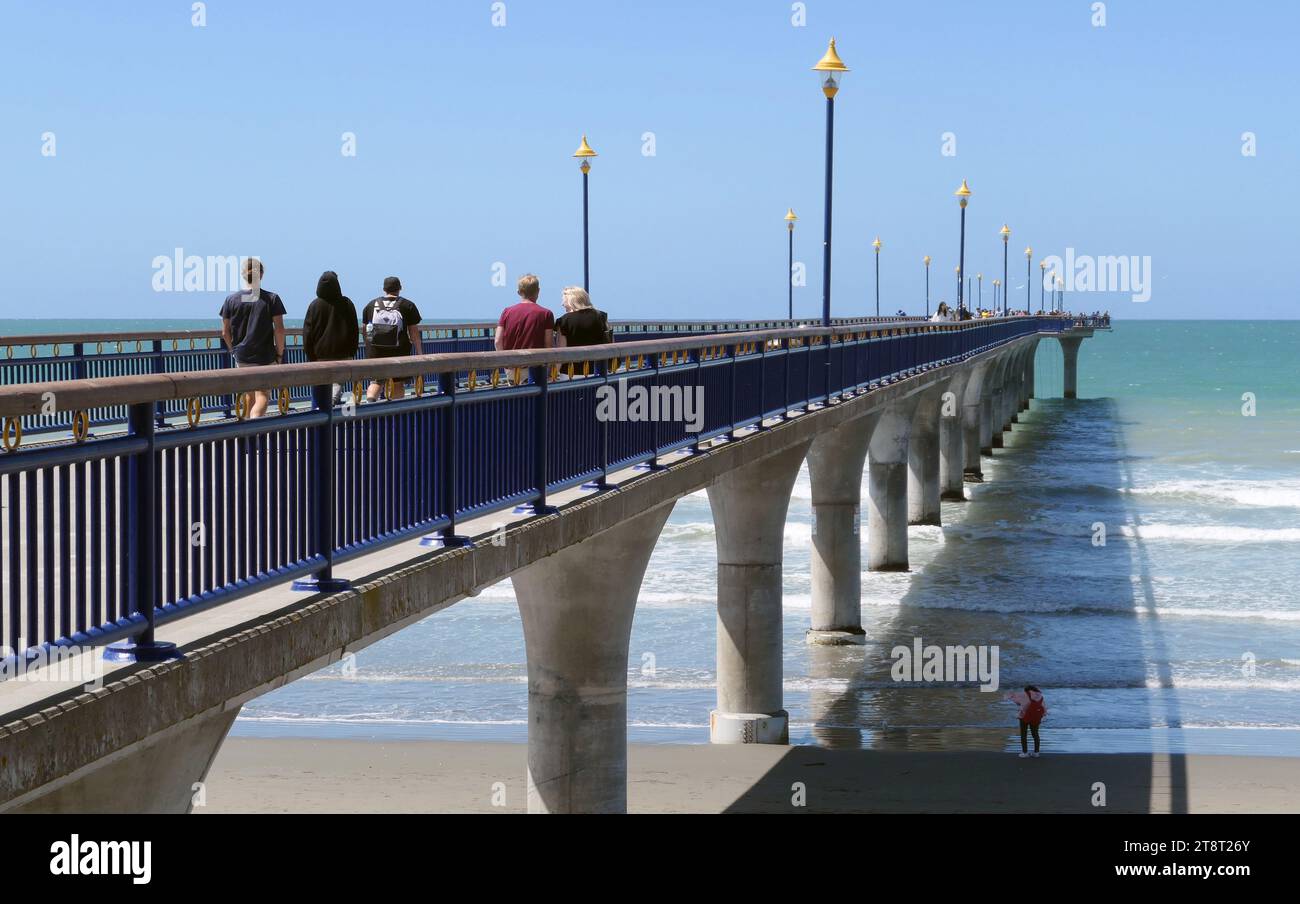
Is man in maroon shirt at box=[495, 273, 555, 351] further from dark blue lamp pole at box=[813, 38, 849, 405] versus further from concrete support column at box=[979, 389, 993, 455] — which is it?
concrete support column at box=[979, 389, 993, 455]

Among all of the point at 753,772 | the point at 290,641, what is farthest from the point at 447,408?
the point at 753,772

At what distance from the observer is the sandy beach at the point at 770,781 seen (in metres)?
18.2

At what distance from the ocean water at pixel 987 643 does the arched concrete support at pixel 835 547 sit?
0.62m

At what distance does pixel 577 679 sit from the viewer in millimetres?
14844

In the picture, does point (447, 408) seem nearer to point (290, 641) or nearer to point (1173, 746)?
point (290, 641)

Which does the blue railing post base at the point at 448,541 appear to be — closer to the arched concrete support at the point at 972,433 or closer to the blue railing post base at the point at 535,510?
the blue railing post base at the point at 535,510

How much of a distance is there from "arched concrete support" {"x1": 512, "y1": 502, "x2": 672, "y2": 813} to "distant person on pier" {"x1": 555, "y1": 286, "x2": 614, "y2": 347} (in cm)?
199

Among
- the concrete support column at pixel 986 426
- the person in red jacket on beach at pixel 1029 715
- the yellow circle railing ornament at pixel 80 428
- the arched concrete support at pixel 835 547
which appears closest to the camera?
the yellow circle railing ornament at pixel 80 428

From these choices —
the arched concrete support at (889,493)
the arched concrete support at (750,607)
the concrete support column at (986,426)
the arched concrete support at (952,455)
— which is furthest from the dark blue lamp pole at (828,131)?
Result: the concrete support column at (986,426)

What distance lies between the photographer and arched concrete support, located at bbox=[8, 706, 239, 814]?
6828 mm

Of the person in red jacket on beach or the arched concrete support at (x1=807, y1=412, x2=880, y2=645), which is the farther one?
the arched concrete support at (x1=807, y1=412, x2=880, y2=645)

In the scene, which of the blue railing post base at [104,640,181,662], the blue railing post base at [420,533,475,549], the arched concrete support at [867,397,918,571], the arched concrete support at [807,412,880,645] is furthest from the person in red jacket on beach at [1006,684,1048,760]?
the arched concrete support at [867,397,918,571]

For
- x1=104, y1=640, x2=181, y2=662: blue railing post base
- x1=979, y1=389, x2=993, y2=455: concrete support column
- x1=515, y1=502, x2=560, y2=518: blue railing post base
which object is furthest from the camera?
x1=979, y1=389, x2=993, y2=455: concrete support column
